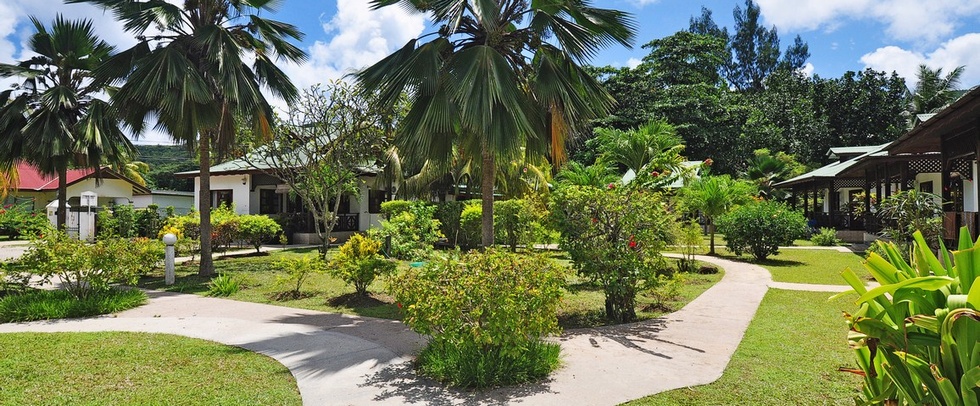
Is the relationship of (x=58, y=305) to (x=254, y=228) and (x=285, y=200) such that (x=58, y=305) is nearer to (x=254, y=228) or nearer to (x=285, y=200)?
(x=254, y=228)

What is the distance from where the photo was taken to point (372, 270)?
948cm

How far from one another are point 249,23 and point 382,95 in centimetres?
687

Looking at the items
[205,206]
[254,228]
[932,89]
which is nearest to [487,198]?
[205,206]

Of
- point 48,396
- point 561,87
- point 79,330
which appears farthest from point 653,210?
point 79,330

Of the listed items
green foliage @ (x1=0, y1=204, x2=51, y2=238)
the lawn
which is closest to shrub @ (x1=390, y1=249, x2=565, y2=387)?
the lawn

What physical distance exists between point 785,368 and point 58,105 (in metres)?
17.0

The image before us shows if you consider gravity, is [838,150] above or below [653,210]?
above

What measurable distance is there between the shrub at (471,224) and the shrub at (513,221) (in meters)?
0.72

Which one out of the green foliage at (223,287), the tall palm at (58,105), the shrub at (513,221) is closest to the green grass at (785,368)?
the green foliage at (223,287)

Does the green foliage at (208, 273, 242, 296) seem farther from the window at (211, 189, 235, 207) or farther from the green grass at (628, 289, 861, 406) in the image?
the window at (211, 189, 235, 207)

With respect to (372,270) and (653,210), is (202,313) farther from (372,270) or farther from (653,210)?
(653,210)

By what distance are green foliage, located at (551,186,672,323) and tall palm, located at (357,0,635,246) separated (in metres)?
1.13

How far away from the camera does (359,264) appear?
30.8ft

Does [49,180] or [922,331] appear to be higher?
[49,180]
